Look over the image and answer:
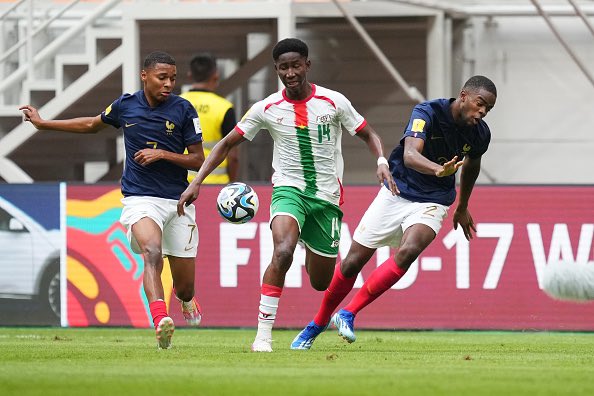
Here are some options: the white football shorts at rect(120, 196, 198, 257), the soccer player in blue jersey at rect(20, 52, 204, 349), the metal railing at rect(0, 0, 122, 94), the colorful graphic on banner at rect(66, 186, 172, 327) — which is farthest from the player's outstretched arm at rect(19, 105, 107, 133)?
the metal railing at rect(0, 0, 122, 94)

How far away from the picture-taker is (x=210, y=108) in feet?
45.3

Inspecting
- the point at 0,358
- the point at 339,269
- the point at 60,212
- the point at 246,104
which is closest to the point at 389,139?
the point at 246,104

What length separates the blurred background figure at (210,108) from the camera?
45.2 ft

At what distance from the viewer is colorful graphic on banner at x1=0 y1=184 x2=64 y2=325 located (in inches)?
577

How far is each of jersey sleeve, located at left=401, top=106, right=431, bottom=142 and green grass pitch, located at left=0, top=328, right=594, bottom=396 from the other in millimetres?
1696

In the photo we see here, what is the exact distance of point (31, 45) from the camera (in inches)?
711

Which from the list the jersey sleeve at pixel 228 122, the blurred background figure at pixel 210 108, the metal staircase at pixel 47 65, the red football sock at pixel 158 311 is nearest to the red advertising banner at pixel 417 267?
the blurred background figure at pixel 210 108

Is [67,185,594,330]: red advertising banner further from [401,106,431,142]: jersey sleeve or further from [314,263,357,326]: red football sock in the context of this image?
[401,106,431,142]: jersey sleeve

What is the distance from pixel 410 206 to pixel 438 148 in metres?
0.52

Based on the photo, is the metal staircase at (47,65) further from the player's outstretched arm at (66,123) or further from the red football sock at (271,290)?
the red football sock at (271,290)

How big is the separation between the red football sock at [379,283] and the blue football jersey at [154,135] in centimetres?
169

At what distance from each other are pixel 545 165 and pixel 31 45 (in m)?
7.44

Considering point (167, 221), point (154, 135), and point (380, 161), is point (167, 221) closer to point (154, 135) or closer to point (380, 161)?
point (154, 135)

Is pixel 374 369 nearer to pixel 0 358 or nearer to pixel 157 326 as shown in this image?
pixel 157 326
